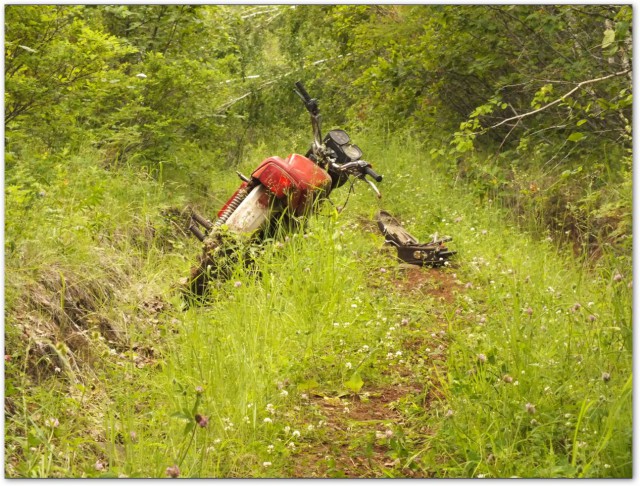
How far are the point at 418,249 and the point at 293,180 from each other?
1342mm

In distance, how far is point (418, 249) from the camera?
5.80 metres

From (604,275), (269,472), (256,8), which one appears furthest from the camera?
(256,8)

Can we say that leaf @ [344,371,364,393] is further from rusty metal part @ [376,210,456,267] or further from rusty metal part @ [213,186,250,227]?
rusty metal part @ [376,210,456,267]

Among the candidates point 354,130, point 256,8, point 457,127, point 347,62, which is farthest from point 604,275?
point 256,8

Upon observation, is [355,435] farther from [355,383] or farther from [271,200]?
[271,200]

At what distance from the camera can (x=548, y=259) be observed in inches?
214

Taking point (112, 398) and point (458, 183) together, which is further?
point (458, 183)

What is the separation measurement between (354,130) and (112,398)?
8035 millimetres

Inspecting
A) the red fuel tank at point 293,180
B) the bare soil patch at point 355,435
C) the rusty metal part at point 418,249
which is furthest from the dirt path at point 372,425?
the rusty metal part at point 418,249

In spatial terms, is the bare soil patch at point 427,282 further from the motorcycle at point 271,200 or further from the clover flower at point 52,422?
the clover flower at point 52,422

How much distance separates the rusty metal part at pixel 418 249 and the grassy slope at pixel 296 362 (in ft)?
1.07

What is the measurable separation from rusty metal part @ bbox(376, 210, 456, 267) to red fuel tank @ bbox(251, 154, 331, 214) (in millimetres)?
858

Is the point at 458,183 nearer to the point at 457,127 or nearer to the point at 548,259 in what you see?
the point at 457,127

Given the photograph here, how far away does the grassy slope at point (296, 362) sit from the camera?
2752 millimetres
